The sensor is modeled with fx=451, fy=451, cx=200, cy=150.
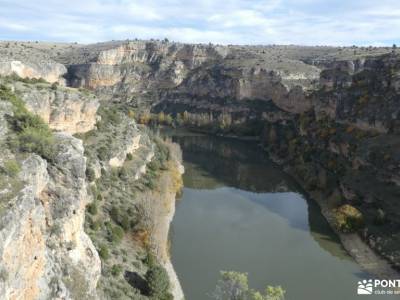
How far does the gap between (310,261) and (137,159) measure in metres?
24.4

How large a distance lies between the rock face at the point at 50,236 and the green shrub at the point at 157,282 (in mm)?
5399

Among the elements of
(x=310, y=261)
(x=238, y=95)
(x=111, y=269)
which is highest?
(x=238, y=95)

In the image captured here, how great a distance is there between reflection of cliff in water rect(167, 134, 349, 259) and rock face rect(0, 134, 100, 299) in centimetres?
2606

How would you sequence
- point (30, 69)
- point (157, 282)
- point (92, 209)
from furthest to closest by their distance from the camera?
point (30, 69)
point (92, 209)
point (157, 282)

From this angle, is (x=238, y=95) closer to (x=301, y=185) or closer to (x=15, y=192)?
(x=301, y=185)

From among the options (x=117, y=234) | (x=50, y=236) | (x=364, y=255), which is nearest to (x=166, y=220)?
(x=117, y=234)

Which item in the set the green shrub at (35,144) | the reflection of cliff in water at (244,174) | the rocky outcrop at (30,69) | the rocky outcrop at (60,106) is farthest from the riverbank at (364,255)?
the rocky outcrop at (30,69)

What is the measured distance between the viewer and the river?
35125 mm

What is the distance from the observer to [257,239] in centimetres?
4356

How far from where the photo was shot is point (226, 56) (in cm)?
14300

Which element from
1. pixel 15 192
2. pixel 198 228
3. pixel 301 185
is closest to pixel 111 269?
pixel 15 192

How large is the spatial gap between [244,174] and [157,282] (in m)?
42.8

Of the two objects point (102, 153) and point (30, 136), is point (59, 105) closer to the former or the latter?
point (102, 153)

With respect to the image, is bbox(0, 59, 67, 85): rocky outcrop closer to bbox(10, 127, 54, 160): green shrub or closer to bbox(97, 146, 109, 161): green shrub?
bbox(97, 146, 109, 161): green shrub
